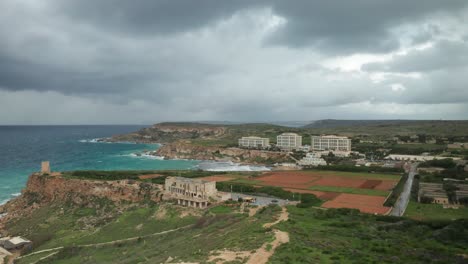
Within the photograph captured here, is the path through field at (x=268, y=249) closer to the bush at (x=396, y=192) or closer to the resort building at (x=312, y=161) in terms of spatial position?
the bush at (x=396, y=192)

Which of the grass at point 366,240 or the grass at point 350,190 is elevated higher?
the grass at point 366,240

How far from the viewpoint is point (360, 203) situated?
1908 inches

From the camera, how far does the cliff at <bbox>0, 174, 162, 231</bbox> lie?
2223 inches

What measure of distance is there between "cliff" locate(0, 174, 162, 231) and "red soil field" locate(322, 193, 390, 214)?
28.1 m

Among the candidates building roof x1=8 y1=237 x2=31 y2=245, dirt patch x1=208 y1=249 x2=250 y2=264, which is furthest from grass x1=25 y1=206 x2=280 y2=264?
building roof x1=8 y1=237 x2=31 y2=245

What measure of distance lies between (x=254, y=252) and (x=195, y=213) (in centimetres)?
2292

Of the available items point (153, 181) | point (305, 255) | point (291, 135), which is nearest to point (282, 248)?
point (305, 255)

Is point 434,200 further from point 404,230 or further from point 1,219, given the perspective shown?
point 1,219

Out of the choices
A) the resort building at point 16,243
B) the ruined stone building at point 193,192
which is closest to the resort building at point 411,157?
the ruined stone building at point 193,192

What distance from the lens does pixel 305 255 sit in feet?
71.5

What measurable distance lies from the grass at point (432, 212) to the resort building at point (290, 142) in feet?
294

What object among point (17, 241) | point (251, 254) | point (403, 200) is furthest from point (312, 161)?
point (251, 254)

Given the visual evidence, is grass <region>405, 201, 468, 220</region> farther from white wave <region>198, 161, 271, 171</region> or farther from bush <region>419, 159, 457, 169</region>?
white wave <region>198, 161, 271, 171</region>

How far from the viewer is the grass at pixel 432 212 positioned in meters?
39.2
